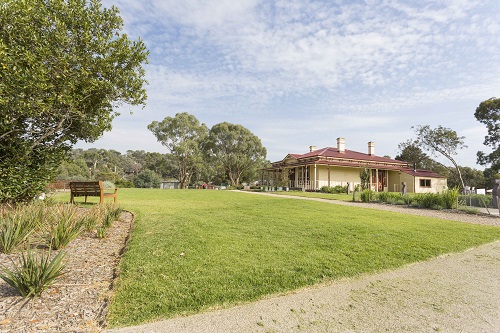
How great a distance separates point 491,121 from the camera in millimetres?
34812

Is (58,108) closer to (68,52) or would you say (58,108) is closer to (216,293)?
(68,52)

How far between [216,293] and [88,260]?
2412 mm

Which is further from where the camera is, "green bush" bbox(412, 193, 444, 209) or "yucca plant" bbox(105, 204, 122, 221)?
"green bush" bbox(412, 193, 444, 209)

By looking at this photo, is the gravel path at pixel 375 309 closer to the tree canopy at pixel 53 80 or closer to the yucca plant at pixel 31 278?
the yucca plant at pixel 31 278

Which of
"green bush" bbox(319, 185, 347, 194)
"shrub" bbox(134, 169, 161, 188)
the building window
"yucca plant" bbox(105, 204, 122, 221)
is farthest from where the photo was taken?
"shrub" bbox(134, 169, 161, 188)

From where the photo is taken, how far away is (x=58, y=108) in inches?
276

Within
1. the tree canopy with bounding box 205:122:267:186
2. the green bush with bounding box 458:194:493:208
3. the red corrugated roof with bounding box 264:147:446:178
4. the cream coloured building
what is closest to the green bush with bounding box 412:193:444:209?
the green bush with bounding box 458:194:493:208

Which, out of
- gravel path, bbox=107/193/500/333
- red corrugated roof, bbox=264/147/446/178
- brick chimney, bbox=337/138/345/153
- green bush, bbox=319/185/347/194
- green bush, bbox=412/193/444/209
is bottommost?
gravel path, bbox=107/193/500/333

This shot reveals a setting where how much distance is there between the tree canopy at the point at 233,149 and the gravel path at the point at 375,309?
4195 centimetres

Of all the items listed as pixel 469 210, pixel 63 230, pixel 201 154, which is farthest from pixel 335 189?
pixel 63 230

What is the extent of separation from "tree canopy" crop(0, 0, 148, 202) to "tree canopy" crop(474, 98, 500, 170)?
138 feet

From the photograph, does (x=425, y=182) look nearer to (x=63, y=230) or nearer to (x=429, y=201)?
(x=429, y=201)

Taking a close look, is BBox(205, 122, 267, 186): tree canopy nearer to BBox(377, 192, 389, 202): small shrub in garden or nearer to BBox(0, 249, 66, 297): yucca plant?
BBox(377, 192, 389, 202): small shrub in garden

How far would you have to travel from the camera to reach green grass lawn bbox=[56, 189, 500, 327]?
10.3 feet
